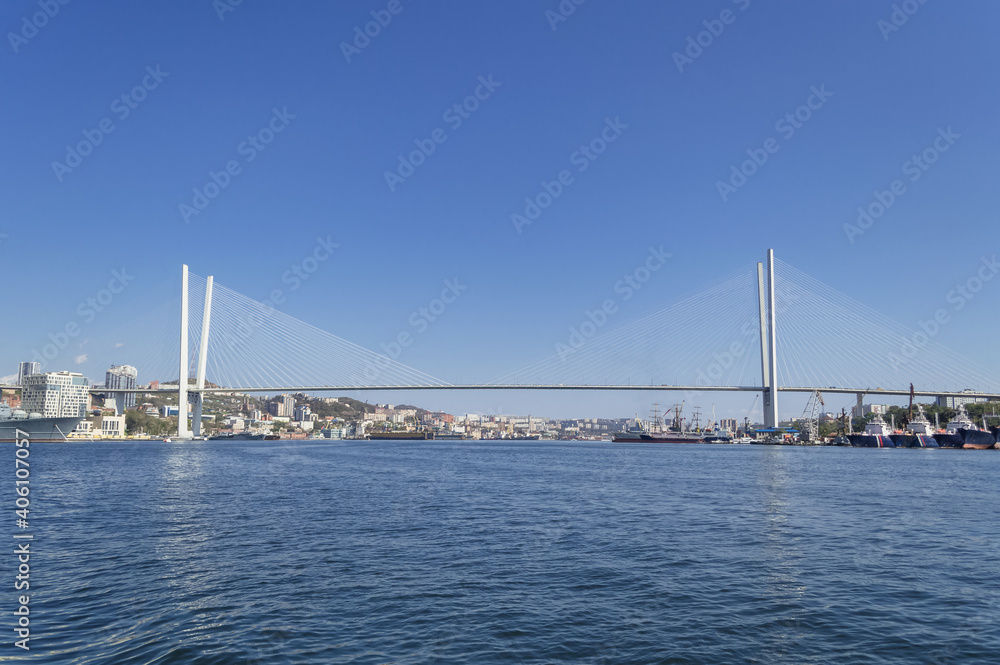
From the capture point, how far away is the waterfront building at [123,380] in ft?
367

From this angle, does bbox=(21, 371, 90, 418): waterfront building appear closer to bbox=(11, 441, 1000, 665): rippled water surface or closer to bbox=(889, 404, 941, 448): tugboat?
bbox=(11, 441, 1000, 665): rippled water surface

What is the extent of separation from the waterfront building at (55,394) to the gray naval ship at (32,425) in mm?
4397

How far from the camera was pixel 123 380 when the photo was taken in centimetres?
11644

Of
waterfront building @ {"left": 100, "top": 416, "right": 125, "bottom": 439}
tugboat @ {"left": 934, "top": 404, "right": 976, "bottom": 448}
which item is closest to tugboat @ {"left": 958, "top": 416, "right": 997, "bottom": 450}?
tugboat @ {"left": 934, "top": 404, "right": 976, "bottom": 448}

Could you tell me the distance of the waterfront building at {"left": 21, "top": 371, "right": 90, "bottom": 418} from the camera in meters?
85.1

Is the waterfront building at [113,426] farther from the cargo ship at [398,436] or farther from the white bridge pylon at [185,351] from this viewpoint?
the cargo ship at [398,436]

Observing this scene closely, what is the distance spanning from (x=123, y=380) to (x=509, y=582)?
129630 mm

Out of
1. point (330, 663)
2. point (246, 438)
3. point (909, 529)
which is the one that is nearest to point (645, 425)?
point (246, 438)

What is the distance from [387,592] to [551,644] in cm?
327

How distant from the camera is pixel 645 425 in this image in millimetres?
184500

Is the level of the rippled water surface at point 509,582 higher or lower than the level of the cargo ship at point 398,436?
higher

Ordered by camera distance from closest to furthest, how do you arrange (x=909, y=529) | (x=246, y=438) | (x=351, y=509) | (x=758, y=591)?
(x=758, y=591)
(x=909, y=529)
(x=351, y=509)
(x=246, y=438)

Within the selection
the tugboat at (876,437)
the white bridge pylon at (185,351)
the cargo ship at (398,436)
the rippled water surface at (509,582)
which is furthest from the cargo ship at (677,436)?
the rippled water surface at (509,582)

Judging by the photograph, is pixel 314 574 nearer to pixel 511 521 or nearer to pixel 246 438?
pixel 511 521
